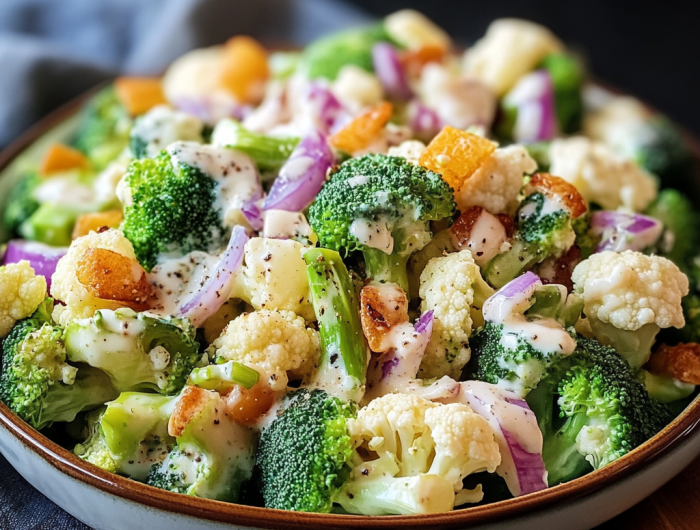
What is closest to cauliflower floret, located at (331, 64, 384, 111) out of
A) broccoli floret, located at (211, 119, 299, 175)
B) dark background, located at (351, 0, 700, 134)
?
broccoli floret, located at (211, 119, 299, 175)

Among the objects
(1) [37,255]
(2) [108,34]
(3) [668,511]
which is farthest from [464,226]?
(2) [108,34]

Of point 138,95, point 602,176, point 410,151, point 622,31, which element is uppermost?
point 410,151

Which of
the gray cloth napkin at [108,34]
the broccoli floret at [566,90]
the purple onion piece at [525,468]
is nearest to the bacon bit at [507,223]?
the purple onion piece at [525,468]

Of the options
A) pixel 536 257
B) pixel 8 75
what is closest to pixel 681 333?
pixel 536 257

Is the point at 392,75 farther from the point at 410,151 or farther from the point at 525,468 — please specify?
the point at 525,468

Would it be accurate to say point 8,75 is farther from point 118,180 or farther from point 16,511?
point 16,511

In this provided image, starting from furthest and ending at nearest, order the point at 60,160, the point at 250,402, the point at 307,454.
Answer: the point at 60,160 → the point at 250,402 → the point at 307,454
